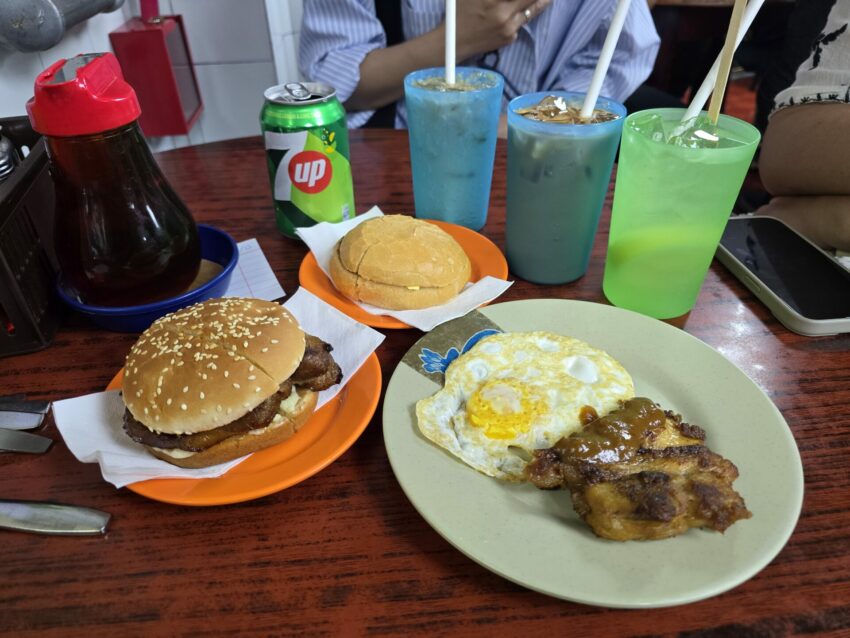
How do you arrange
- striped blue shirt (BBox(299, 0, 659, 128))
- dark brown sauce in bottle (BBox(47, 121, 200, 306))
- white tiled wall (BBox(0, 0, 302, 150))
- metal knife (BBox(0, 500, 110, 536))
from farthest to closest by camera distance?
1. white tiled wall (BBox(0, 0, 302, 150))
2. striped blue shirt (BBox(299, 0, 659, 128))
3. dark brown sauce in bottle (BBox(47, 121, 200, 306))
4. metal knife (BBox(0, 500, 110, 536))

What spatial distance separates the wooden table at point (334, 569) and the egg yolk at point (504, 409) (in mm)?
176

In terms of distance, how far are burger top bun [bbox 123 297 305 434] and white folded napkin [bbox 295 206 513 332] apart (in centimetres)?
27

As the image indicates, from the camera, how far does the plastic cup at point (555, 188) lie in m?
1.17

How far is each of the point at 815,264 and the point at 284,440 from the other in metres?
1.23

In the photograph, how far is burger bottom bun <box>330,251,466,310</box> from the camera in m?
1.24

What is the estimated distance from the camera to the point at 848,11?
147 centimetres

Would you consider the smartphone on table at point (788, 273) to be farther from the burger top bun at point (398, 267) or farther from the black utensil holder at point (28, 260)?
the black utensil holder at point (28, 260)

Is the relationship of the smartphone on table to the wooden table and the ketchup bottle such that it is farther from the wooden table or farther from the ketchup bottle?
the ketchup bottle

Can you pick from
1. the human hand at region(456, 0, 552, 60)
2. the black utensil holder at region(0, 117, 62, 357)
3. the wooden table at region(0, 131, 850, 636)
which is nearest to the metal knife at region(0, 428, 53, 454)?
the wooden table at region(0, 131, 850, 636)

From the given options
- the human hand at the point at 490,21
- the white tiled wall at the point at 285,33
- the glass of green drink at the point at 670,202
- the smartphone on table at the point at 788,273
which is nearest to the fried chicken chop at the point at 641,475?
the glass of green drink at the point at 670,202

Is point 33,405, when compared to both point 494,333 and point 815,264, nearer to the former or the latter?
point 494,333

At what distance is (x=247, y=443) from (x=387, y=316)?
1.42 ft

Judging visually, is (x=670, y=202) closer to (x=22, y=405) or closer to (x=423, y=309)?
(x=423, y=309)

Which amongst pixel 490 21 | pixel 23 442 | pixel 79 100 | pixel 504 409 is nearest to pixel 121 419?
pixel 23 442
